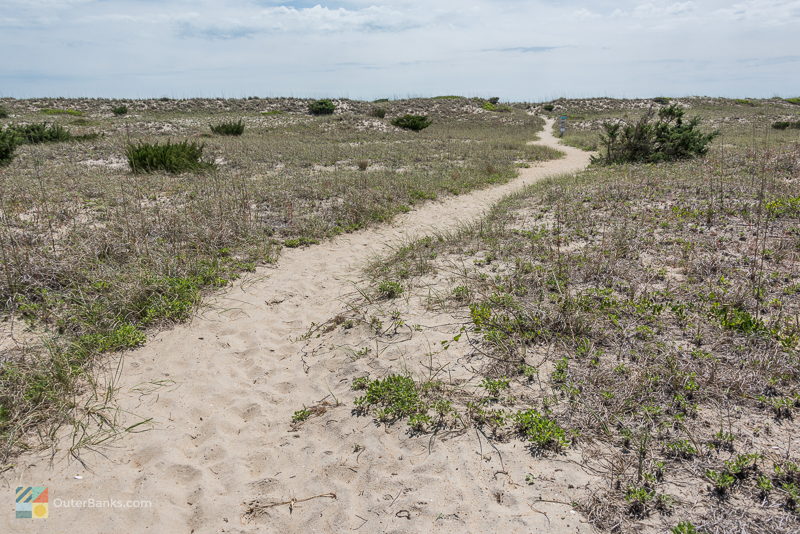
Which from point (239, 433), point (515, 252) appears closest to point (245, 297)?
point (239, 433)

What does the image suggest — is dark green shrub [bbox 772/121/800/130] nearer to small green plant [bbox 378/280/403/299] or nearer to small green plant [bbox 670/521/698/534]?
small green plant [bbox 378/280/403/299]

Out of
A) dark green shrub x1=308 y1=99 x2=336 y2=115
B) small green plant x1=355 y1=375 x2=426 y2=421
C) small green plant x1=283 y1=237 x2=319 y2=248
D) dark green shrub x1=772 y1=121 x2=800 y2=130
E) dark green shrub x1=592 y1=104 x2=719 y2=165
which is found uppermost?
dark green shrub x1=308 y1=99 x2=336 y2=115

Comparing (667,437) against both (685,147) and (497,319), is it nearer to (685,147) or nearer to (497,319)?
(497,319)

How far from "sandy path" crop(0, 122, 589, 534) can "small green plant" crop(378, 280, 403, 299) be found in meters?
1.38

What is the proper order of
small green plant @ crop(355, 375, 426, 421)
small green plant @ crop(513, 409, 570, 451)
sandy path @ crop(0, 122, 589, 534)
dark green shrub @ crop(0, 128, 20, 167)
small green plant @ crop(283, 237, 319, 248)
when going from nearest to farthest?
sandy path @ crop(0, 122, 589, 534)
small green plant @ crop(513, 409, 570, 451)
small green plant @ crop(355, 375, 426, 421)
small green plant @ crop(283, 237, 319, 248)
dark green shrub @ crop(0, 128, 20, 167)

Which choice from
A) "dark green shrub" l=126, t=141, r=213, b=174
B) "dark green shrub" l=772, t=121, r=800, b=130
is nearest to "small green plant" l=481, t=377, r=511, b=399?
"dark green shrub" l=126, t=141, r=213, b=174

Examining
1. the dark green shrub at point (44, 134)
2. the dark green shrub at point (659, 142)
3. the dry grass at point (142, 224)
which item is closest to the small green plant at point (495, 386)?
the dry grass at point (142, 224)

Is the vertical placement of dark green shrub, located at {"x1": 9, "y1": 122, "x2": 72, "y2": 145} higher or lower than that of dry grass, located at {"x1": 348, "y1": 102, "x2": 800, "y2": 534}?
higher

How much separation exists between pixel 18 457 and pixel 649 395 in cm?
457

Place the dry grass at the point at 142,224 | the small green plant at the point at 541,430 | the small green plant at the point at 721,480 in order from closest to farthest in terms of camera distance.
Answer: the small green plant at the point at 721,480, the small green plant at the point at 541,430, the dry grass at the point at 142,224

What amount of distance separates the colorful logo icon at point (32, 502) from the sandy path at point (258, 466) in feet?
0.14

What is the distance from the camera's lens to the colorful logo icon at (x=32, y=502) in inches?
112

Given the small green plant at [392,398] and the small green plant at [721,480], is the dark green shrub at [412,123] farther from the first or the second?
the small green plant at [721,480]

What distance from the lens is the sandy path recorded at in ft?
9.31
